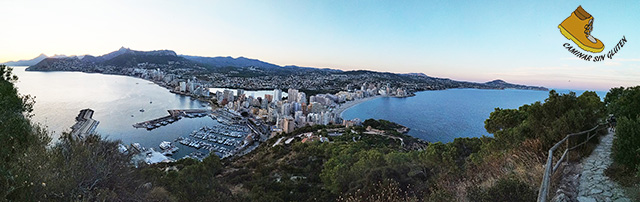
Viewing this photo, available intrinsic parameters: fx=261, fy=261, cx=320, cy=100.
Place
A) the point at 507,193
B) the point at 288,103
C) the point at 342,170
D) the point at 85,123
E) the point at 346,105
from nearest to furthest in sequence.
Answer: the point at 507,193 < the point at 342,170 < the point at 85,123 < the point at 288,103 < the point at 346,105

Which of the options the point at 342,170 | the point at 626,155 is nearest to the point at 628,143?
the point at 626,155

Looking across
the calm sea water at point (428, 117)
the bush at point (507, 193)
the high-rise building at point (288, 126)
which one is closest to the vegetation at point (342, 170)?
the bush at point (507, 193)

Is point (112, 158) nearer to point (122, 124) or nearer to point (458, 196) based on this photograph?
point (458, 196)

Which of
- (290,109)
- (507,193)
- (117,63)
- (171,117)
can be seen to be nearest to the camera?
(507,193)

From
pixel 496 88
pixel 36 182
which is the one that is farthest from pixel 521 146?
pixel 496 88

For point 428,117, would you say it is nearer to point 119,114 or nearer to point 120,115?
point 120,115

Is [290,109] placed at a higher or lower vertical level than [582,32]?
lower
